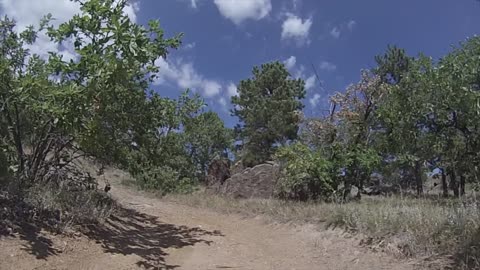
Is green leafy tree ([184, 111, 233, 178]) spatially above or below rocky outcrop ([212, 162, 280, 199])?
above

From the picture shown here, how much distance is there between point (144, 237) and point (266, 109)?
2695 centimetres

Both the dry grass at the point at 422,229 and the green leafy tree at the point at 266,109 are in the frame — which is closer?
the dry grass at the point at 422,229

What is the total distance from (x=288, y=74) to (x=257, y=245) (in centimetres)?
3078

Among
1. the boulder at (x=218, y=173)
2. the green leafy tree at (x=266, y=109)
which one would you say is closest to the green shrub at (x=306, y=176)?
the boulder at (x=218, y=173)

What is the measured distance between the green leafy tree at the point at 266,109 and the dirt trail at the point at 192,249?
78.0ft

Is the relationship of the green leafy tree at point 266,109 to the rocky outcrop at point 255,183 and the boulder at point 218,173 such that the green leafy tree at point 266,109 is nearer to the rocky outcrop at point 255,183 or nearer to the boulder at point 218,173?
the boulder at point 218,173

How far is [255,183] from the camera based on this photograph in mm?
21703

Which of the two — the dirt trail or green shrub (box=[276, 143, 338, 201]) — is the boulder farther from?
the dirt trail

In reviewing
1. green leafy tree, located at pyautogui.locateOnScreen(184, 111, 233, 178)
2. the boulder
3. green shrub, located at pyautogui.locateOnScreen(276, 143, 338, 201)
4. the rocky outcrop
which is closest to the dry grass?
green shrub, located at pyautogui.locateOnScreen(276, 143, 338, 201)

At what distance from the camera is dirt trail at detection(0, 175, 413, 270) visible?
26.3ft

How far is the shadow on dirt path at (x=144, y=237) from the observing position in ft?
30.7

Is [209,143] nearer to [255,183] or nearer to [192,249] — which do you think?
[255,183]

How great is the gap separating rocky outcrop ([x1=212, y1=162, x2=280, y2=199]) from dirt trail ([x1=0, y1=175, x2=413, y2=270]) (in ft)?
23.3

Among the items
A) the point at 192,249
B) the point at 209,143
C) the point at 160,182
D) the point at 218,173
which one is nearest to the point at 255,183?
the point at 160,182
